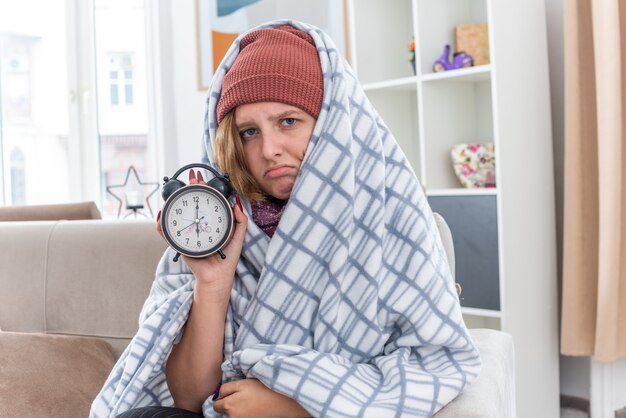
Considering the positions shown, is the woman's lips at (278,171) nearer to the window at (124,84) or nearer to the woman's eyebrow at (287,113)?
the woman's eyebrow at (287,113)

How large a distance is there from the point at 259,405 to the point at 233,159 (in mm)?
436

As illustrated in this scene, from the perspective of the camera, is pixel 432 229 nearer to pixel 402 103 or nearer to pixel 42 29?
pixel 402 103

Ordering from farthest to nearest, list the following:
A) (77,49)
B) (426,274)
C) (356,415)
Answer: (77,49) < (426,274) < (356,415)

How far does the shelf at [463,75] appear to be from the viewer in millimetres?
2514

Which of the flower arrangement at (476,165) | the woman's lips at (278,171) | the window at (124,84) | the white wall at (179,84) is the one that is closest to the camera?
the woman's lips at (278,171)

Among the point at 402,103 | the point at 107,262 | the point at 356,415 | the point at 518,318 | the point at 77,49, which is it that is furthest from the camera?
the point at 77,49

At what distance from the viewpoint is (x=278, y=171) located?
1283 millimetres

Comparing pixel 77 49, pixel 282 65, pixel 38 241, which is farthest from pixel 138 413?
pixel 77 49

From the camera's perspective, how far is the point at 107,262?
1944mm

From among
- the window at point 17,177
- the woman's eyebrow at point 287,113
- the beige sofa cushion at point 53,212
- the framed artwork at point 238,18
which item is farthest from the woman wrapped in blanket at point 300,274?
the window at point 17,177

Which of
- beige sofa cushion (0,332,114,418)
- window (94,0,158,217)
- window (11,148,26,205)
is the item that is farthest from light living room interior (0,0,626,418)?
window (11,148,26,205)

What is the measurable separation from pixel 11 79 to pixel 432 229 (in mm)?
3490

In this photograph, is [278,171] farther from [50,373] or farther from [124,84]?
[124,84]


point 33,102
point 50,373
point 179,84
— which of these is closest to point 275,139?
point 50,373
